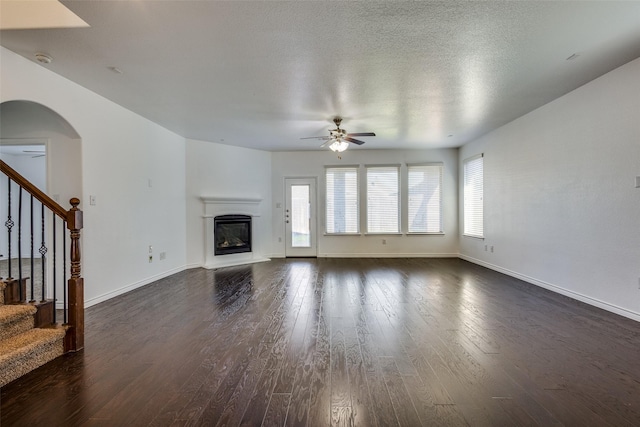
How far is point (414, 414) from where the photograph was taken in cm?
162

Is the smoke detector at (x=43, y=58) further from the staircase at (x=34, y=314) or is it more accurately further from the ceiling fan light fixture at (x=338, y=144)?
the ceiling fan light fixture at (x=338, y=144)

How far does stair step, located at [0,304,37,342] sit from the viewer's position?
2164 mm

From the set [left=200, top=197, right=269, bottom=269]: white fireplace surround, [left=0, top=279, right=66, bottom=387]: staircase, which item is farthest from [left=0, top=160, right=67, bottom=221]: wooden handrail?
[left=200, top=197, right=269, bottom=269]: white fireplace surround

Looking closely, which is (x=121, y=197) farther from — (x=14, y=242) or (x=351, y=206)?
(x=351, y=206)

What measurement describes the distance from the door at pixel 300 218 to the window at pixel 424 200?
236 centimetres

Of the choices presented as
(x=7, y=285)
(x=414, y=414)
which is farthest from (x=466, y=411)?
(x=7, y=285)

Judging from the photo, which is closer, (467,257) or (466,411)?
(466,411)

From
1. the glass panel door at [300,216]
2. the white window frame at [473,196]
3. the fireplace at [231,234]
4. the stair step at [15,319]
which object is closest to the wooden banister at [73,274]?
the stair step at [15,319]

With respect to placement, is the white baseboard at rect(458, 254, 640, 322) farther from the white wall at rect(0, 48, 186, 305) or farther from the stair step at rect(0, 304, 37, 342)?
the white wall at rect(0, 48, 186, 305)

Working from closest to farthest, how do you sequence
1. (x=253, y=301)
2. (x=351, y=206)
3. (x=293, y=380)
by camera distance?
1. (x=293, y=380)
2. (x=253, y=301)
3. (x=351, y=206)

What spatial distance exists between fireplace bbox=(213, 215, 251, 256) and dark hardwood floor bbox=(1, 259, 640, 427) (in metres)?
2.37

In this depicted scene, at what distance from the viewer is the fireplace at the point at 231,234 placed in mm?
6062

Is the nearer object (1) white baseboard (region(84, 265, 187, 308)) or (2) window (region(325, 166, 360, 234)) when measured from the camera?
(1) white baseboard (region(84, 265, 187, 308))

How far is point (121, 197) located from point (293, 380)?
3.63m
